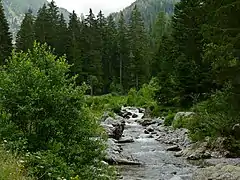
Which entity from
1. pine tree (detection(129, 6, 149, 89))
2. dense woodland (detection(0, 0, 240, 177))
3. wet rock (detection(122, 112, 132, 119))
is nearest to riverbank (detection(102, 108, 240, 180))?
dense woodland (detection(0, 0, 240, 177))

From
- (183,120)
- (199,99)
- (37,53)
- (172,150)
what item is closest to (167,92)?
(199,99)

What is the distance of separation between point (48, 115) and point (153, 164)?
9.73 metres

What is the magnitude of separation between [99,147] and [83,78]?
52.0m

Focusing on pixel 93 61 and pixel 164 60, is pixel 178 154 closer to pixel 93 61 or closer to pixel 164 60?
pixel 164 60

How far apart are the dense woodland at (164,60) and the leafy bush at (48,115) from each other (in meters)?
0.04

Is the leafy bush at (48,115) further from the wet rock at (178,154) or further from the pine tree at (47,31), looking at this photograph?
the pine tree at (47,31)

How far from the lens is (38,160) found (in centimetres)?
948

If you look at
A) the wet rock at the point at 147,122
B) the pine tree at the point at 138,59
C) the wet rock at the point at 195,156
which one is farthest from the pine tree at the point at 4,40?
the wet rock at the point at 195,156

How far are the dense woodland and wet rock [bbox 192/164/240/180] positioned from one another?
98.3 inches

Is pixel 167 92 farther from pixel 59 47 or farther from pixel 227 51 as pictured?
pixel 59 47

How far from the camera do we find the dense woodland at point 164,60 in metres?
11.9

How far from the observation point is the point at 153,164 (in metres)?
19.8

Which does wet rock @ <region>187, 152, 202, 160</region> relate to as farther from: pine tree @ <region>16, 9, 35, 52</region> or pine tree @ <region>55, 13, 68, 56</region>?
pine tree @ <region>55, 13, 68, 56</region>

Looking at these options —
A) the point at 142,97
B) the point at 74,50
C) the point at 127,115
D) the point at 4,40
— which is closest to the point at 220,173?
the point at 127,115
